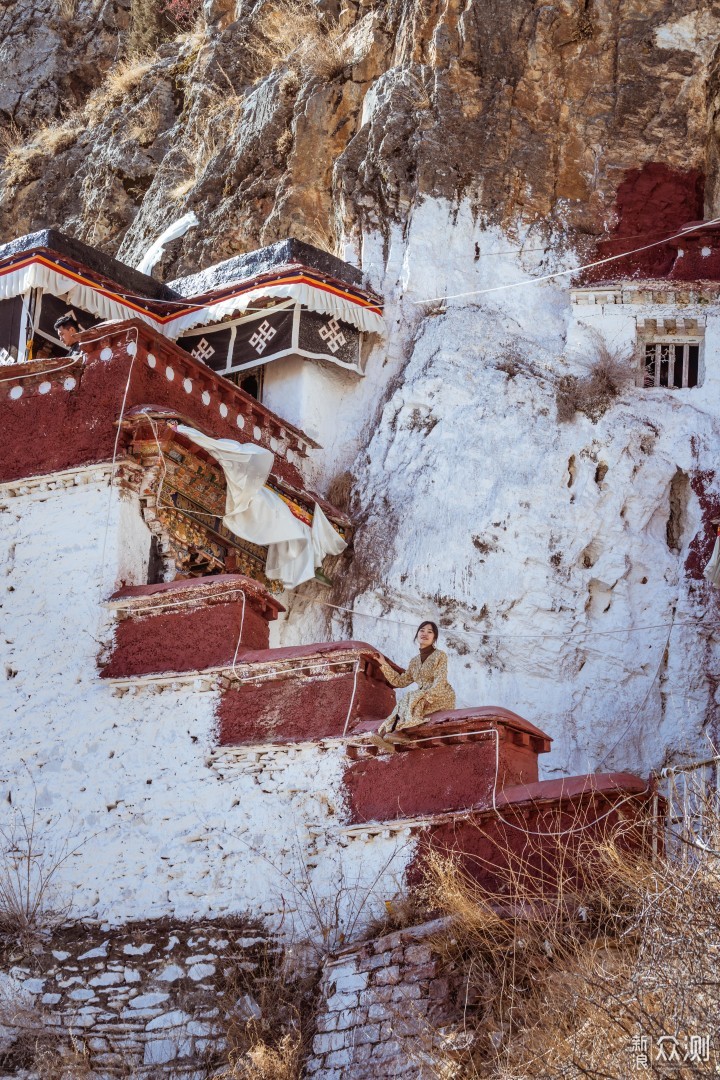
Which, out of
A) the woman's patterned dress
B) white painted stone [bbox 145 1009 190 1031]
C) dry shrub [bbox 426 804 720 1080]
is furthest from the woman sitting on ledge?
white painted stone [bbox 145 1009 190 1031]

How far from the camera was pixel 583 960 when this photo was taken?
868cm

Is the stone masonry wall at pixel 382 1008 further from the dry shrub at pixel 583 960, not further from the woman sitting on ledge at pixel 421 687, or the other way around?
the woman sitting on ledge at pixel 421 687

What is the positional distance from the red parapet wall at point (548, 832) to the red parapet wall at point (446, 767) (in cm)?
23

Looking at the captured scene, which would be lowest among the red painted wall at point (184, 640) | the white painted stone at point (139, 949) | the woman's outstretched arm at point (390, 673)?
the white painted stone at point (139, 949)

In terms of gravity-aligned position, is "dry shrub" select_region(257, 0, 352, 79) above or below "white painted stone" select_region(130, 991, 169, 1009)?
above

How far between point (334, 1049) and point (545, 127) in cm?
1141

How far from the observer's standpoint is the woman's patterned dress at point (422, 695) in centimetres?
1147

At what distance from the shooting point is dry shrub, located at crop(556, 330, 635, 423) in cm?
1625

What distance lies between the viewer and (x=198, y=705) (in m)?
12.7

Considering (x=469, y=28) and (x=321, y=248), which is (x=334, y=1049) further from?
(x=469, y=28)

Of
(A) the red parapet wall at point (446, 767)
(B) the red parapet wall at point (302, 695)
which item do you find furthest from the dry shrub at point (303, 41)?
(A) the red parapet wall at point (446, 767)

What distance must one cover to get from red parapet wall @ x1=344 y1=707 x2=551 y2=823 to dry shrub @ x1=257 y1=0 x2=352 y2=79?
11.2m

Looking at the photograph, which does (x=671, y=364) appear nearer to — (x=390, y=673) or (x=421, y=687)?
(x=390, y=673)

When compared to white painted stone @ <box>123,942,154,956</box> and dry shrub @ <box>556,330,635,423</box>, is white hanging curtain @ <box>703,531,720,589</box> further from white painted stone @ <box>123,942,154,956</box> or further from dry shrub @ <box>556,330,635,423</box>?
white painted stone @ <box>123,942,154,956</box>
